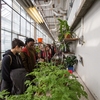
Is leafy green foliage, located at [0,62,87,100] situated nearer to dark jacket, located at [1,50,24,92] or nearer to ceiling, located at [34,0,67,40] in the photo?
dark jacket, located at [1,50,24,92]

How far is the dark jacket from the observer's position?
1891 millimetres

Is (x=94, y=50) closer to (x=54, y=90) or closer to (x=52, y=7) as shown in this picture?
(x=54, y=90)

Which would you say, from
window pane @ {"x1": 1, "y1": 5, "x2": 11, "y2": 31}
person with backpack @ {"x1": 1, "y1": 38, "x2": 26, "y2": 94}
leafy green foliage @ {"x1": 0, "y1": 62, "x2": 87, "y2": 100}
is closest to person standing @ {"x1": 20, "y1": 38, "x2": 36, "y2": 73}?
person with backpack @ {"x1": 1, "y1": 38, "x2": 26, "y2": 94}

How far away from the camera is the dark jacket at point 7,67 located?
189 centimetres

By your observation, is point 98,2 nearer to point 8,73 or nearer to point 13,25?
point 8,73

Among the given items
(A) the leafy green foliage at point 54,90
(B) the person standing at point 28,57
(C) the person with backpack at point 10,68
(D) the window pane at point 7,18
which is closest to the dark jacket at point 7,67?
(C) the person with backpack at point 10,68

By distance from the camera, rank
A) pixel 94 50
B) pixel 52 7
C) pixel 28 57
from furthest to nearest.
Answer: pixel 52 7 < pixel 28 57 < pixel 94 50

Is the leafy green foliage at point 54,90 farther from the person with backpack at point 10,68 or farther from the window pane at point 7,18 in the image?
the window pane at point 7,18

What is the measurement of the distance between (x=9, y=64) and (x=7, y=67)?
5 cm

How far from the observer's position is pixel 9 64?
75.6 inches

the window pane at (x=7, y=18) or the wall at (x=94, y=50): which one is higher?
the window pane at (x=7, y=18)

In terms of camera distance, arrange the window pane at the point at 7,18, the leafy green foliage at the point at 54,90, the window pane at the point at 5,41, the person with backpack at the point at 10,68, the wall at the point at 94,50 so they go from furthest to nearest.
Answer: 1. the window pane at the point at 7,18
2. the window pane at the point at 5,41
3. the person with backpack at the point at 10,68
4. the wall at the point at 94,50
5. the leafy green foliage at the point at 54,90

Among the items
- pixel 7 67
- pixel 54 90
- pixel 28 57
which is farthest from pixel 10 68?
pixel 54 90

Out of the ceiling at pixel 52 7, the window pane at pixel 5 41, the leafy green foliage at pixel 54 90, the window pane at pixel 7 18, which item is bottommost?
the leafy green foliage at pixel 54 90
